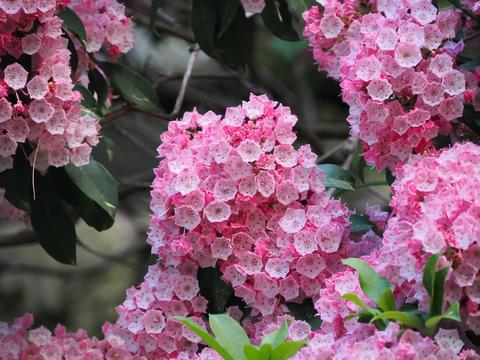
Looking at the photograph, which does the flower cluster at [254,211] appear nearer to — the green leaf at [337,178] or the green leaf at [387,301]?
the green leaf at [337,178]

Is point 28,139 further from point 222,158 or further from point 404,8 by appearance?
point 404,8

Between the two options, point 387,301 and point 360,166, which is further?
point 360,166

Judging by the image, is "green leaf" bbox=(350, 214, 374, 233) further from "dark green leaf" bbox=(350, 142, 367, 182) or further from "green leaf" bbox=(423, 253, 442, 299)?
"green leaf" bbox=(423, 253, 442, 299)

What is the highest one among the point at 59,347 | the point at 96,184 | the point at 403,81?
the point at 403,81

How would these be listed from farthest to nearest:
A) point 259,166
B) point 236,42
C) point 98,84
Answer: point 236,42 < point 98,84 < point 259,166

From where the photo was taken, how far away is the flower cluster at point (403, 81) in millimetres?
2025

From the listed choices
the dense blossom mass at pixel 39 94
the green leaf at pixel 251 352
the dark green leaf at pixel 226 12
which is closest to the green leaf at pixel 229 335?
the green leaf at pixel 251 352

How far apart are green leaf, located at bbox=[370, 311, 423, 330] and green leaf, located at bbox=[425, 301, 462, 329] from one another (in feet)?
0.09

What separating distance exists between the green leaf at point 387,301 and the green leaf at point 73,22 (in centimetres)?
101

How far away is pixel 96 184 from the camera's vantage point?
2361 millimetres

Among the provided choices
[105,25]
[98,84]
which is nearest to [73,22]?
[105,25]

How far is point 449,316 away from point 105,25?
123cm

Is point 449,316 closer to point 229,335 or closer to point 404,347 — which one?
point 404,347

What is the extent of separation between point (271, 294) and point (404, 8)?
2.07ft
